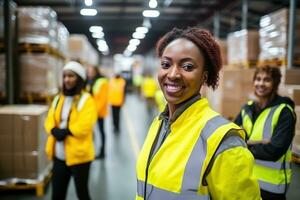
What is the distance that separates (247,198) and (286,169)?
1.57 m

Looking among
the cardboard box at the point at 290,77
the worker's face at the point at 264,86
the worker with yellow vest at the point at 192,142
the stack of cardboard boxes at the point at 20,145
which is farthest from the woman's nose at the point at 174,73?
the cardboard box at the point at 290,77

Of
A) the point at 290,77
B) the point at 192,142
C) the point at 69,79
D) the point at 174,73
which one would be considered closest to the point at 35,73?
the point at 69,79

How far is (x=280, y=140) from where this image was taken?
2609mm

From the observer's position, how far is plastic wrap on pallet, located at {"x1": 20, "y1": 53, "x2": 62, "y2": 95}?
6012 millimetres

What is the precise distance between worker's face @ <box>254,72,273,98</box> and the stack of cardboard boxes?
3226 mm

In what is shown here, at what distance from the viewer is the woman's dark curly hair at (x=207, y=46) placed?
149 centimetres

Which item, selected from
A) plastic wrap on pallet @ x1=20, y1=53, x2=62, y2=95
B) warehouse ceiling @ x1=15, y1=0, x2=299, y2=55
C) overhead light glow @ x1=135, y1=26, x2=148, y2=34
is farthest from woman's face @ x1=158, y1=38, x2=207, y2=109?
overhead light glow @ x1=135, y1=26, x2=148, y2=34

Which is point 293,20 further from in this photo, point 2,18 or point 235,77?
point 2,18

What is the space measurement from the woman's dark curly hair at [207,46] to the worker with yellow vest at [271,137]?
126cm

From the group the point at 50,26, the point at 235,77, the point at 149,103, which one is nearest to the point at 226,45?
the point at 235,77

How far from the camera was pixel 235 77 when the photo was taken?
6.80 m

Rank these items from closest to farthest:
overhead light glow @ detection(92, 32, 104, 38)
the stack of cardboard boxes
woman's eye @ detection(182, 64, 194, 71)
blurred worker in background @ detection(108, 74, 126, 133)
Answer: woman's eye @ detection(182, 64, 194, 71) → the stack of cardboard boxes → blurred worker in background @ detection(108, 74, 126, 133) → overhead light glow @ detection(92, 32, 104, 38)

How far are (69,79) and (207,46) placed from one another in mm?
2465

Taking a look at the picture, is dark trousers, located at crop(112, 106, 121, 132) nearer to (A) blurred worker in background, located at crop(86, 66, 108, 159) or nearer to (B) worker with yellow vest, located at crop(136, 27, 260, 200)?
(A) blurred worker in background, located at crop(86, 66, 108, 159)
